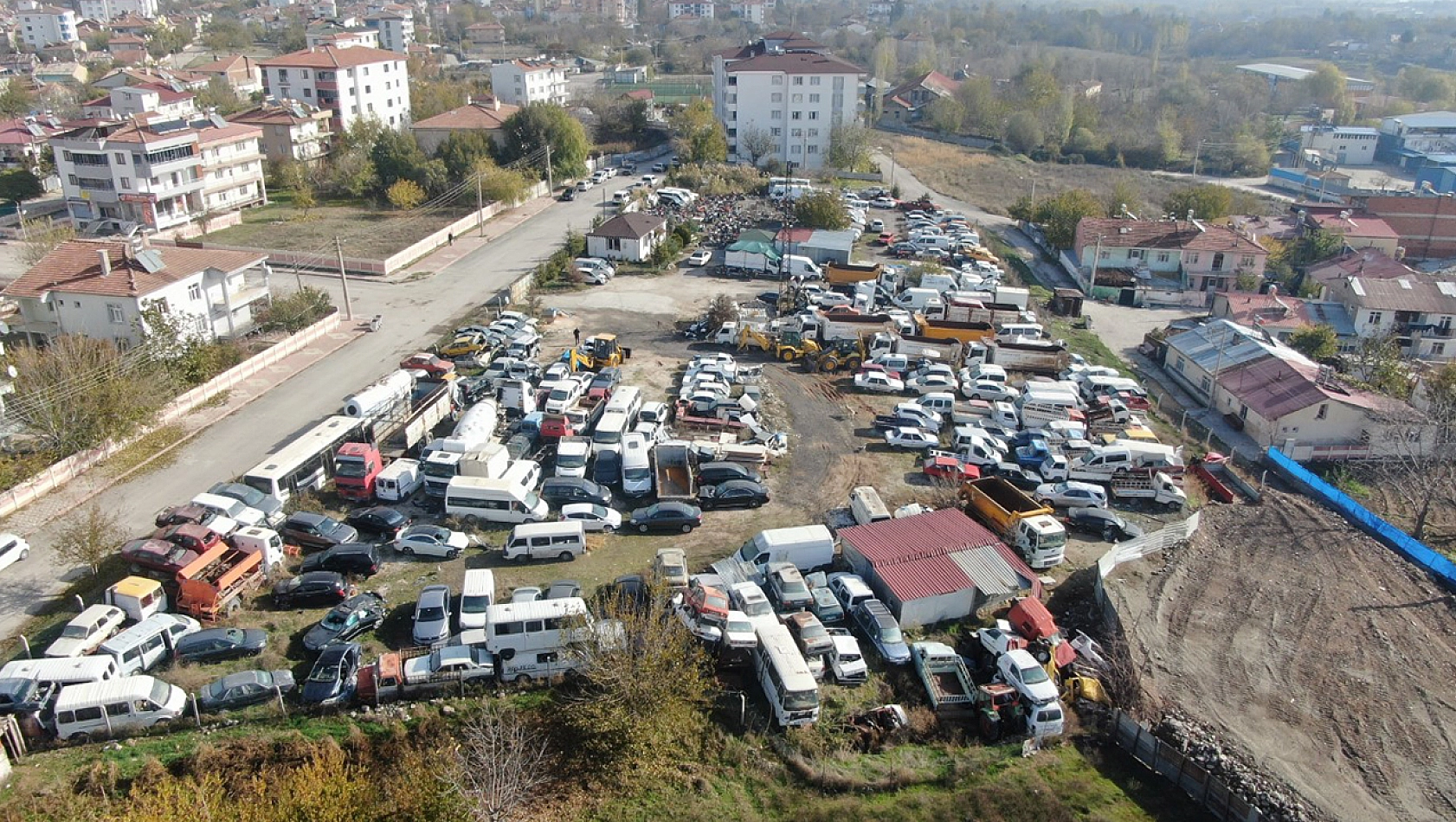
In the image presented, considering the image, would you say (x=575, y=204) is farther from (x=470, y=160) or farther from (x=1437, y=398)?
(x=1437, y=398)

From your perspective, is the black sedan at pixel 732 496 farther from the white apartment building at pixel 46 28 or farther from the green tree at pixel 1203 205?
the white apartment building at pixel 46 28

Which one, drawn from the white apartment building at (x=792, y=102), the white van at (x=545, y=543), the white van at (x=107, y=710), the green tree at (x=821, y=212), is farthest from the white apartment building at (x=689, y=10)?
the white van at (x=107, y=710)

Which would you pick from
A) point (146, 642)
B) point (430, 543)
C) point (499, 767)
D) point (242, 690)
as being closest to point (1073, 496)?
point (430, 543)

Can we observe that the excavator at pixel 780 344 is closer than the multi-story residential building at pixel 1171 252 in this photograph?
Yes

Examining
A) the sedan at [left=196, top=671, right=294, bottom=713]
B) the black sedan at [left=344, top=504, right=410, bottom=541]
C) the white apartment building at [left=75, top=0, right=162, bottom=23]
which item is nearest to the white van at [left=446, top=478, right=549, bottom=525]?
the black sedan at [left=344, top=504, right=410, bottom=541]

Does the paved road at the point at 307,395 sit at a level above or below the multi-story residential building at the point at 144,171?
below

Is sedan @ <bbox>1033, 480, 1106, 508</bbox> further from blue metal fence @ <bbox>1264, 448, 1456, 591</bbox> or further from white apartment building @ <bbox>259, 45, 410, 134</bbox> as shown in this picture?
white apartment building @ <bbox>259, 45, 410, 134</bbox>

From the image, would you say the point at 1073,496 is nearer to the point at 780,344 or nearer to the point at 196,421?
the point at 780,344
